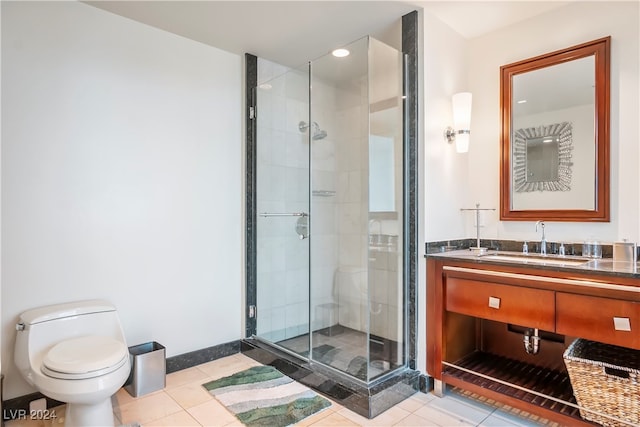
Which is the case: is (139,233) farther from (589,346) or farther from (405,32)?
(589,346)

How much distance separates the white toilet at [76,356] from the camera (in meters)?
1.72

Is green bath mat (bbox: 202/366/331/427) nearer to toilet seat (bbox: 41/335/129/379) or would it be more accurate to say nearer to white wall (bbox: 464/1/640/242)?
toilet seat (bbox: 41/335/129/379)

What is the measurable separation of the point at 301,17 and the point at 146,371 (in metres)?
2.44

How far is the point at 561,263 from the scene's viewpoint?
6.39ft

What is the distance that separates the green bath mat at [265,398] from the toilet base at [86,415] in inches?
25.0

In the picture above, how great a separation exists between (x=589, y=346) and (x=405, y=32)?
2.11 metres

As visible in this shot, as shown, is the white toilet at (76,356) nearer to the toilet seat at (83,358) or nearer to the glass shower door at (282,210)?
the toilet seat at (83,358)

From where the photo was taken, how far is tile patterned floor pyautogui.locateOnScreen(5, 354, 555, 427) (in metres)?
2.01

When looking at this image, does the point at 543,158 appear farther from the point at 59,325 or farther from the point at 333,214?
the point at 59,325

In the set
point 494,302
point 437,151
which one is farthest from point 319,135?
point 494,302

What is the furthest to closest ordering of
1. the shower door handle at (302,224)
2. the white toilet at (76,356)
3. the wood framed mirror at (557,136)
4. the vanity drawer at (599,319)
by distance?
the shower door handle at (302,224)
the wood framed mirror at (557,136)
the white toilet at (76,356)
the vanity drawer at (599,319)

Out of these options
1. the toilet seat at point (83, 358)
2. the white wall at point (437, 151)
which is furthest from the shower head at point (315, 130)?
the toilet seat at point (83, 358)

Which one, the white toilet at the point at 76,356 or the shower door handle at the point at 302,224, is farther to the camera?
the shower door handle at the point at 302,224

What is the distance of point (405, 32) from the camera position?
94.7 inches
